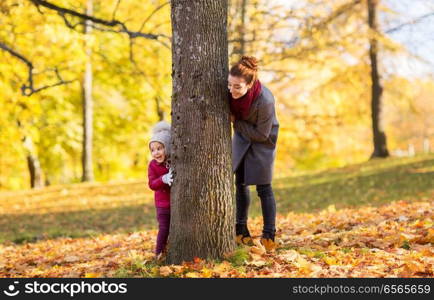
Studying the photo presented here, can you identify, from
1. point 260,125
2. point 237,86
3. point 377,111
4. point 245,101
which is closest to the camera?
point 237,86

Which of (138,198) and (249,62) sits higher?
(249,62)

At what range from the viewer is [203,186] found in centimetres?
421

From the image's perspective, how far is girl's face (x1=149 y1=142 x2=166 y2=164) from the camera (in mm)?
4691

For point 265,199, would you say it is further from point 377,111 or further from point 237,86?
point 377,111

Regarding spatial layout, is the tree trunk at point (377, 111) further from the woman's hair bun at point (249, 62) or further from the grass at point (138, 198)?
the woman's hair bun at point (249, 62)

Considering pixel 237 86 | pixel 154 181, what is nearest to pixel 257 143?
pixel 237 86

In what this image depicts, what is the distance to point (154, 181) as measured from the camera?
A: 15.2ft

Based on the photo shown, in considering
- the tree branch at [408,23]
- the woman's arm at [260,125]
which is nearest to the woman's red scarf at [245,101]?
the woman's arm at [260,125]

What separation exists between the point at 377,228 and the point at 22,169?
86.3 feet

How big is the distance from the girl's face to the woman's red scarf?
0.76 meters

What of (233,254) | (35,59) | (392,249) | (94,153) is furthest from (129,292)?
(94,153)

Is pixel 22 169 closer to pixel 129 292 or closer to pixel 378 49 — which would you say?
pixel 378 49

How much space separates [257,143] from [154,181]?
1.02 m

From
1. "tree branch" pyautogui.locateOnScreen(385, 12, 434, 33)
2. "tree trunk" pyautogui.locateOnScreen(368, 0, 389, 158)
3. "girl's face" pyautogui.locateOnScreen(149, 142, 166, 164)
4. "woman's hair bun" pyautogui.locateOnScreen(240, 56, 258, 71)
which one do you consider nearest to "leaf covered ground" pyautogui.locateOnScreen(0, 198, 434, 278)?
"girl's face" pyautogui.locateOnScreen(149, 142, 166, 164)
